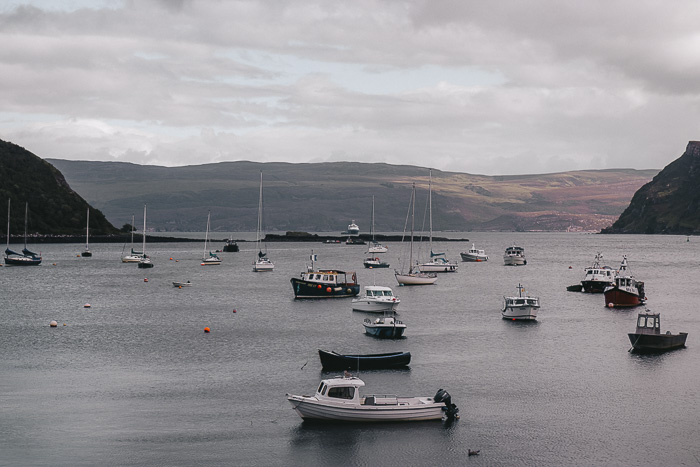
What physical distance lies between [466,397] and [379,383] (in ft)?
20.1

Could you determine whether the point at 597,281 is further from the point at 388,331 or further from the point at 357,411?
the point at 357,411

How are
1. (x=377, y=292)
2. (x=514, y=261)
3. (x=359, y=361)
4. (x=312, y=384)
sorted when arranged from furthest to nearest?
1. (x=514, y=261)
2. (x=377, y=292)
3. (x=359, y=361)
4. (x=312, y=384)

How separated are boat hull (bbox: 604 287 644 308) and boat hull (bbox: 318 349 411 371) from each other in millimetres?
49073

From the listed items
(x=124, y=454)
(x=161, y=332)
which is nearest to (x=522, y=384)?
(x=124, y=454)

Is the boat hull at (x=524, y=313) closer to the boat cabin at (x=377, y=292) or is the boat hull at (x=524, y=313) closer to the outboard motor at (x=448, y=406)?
the boat cabin at (x=377, y=292)

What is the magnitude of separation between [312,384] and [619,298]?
2247 inches

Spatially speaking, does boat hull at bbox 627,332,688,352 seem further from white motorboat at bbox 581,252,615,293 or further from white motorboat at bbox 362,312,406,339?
white motorboat at bbox 581,252,615,293

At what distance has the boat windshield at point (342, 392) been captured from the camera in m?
44.6

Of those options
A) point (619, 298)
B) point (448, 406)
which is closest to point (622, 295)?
point (619, 298)

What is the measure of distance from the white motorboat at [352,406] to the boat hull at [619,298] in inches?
2343

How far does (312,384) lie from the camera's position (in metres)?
53.5

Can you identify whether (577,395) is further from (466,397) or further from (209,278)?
(209,278)

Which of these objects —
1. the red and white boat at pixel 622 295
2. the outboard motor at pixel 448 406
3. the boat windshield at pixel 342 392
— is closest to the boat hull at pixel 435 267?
the red and white boat at pixel 622 295

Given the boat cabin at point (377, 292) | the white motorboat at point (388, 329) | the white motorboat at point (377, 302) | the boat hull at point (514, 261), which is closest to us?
the white motorboat at point (388, 329)
